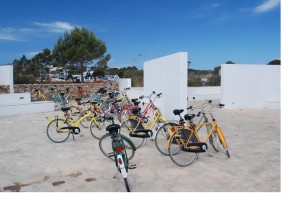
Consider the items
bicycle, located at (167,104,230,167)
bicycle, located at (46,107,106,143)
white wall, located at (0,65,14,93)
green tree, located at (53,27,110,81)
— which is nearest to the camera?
bicycle, located at (167,104,230,167)

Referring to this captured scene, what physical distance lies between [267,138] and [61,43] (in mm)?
18556

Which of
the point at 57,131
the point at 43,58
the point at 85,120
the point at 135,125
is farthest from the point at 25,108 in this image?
the point at 43,58

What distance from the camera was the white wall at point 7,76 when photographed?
1236 centimetres

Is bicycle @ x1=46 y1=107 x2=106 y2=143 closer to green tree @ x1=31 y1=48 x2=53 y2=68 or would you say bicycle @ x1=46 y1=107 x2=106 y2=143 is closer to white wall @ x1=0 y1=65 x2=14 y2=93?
white wall @ x1=0 y1=65 x2=14 y2=93

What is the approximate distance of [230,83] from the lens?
1095cm

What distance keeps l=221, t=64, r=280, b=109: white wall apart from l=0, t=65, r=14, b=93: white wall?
9.27 metres

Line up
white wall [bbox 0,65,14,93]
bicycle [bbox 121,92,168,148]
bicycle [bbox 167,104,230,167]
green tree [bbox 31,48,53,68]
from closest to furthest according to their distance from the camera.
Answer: bicycle [bbox 167,104,230,167] → bicycle [bbox 121,92,168,148] → white wall [bbox 0,65,14,93] → green tree [bbox 31,48,53,68]

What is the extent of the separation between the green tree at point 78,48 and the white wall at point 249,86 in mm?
12628

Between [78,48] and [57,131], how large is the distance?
630 inches

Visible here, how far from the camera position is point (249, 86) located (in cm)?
1120

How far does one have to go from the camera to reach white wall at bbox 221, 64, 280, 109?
35.9 ft

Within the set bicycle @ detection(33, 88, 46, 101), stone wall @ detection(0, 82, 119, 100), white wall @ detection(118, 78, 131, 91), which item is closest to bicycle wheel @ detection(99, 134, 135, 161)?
bicycle @ detection(33, 88, 46, 101)
